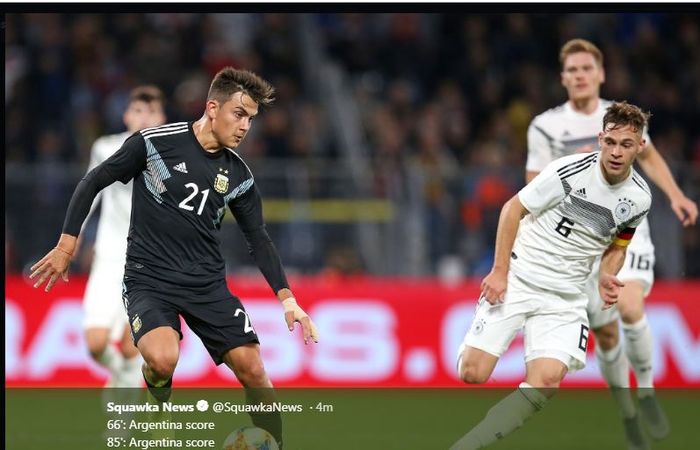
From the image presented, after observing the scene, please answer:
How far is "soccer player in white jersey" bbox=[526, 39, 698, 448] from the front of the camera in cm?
779

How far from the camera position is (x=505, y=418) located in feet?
20.0

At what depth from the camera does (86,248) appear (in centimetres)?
1252

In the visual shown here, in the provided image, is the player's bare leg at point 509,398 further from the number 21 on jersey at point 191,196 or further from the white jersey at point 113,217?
the white jersey at point 113,217

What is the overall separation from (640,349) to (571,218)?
1.69 metres

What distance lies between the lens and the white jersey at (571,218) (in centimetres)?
639

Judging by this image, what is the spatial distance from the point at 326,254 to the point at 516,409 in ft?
21.2

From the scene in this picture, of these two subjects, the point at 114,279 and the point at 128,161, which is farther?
the point at 114,279

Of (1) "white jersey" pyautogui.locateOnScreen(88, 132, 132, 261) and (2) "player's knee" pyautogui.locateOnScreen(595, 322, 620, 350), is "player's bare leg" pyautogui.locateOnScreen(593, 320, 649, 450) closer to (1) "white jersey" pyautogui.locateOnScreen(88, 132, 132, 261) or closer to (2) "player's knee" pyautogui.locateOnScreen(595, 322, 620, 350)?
(2) "player's knee" pyautogui.locateOnScreen(595, 322, 620, 350)

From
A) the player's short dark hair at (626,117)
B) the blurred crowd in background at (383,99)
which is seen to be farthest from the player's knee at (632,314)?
the blurred crowd in background at (383,99)

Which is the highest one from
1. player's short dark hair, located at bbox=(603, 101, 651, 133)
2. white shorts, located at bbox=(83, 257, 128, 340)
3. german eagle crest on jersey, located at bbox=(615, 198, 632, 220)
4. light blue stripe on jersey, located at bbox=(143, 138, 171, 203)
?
player's short dark hair, located at bbox=(603, 101, 651, 133)

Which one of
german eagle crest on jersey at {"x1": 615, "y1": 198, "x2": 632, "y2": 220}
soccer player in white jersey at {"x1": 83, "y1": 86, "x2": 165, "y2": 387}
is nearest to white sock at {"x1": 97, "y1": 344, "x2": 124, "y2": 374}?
soccer player in white jersey at {"x1": 83, "y1": 86, "x2": 165, "y2": 387}

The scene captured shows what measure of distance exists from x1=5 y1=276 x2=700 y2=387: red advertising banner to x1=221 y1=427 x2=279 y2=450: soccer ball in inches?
195
